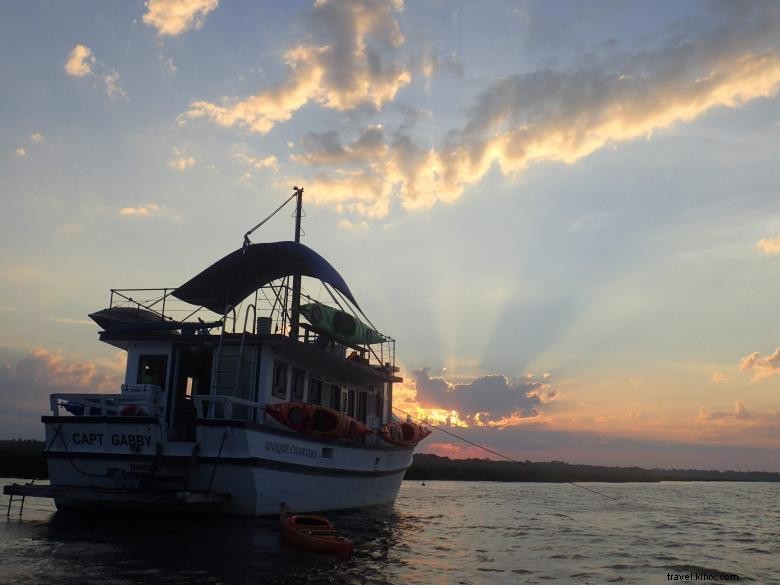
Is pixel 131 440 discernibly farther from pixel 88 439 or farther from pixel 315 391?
pixel 315 391

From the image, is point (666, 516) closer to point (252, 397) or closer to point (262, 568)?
point (252, 397)

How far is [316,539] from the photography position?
41.2 ft

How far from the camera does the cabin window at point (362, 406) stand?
25062 millimetres

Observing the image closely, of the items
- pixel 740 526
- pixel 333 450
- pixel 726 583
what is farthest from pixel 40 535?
pixel 740 526

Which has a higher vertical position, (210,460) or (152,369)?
(152,369)

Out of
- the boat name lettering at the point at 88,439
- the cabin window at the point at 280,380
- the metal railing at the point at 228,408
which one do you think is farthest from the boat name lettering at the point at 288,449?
the boat name lettering at the point at 88,439

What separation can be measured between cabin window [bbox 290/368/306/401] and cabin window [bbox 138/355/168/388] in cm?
377

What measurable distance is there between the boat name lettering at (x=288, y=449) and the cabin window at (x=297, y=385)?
2.58 metres

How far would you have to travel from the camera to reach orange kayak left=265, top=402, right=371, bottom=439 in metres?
16.5

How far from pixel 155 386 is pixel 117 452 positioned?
2.02m

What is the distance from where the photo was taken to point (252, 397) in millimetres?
17531

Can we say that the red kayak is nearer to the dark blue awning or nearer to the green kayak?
the green kayak

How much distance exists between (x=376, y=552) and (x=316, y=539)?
73.6 inches

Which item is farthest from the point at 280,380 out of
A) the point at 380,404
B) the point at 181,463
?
the point at 380,404
